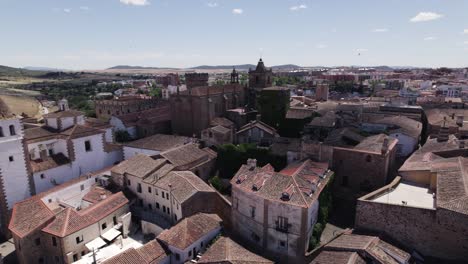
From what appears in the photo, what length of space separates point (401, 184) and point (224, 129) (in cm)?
2121

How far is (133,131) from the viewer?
5312cm

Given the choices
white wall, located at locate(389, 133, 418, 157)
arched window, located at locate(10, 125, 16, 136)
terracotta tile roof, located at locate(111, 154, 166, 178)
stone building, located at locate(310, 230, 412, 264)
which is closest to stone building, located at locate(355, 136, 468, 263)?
stone building, located at locate(310, 230, 412, 264)

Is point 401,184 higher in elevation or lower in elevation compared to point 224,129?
lower

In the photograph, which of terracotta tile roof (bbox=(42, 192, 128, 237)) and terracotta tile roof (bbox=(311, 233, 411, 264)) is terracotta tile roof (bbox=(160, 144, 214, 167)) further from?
terracotta tile roof (bbox=(311, 233, 411, 264))

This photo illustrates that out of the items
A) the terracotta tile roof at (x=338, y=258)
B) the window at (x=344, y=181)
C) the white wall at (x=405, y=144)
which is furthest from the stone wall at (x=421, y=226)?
the white wall at (x=405, y=144)

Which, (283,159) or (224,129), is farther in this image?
(224,129)

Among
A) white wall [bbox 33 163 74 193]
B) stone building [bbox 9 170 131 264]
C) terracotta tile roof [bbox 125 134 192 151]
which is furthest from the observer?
terracotta tile roof [bbox 125 134 192 151]

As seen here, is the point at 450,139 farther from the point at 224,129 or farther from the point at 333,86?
A: the point at 333,86

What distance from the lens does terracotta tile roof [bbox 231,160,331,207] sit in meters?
24.9

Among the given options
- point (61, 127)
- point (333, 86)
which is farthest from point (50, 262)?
point (333, 86)

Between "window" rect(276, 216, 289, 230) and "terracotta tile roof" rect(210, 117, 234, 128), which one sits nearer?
"window" rect(276, 216, 289, 230)

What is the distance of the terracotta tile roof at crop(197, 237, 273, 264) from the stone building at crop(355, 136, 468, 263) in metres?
8.84

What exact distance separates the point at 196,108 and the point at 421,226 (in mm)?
33947

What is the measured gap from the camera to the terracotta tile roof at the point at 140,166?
104ft
